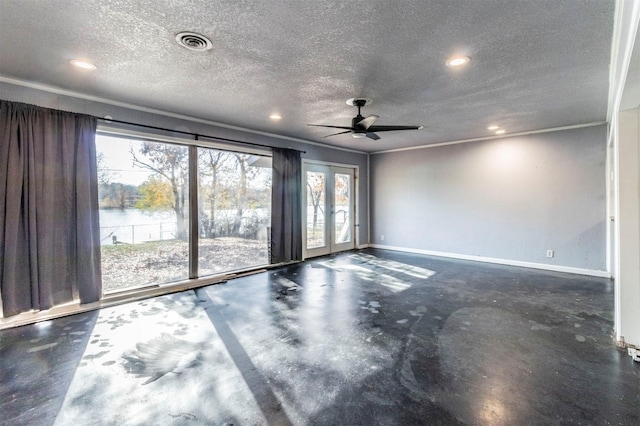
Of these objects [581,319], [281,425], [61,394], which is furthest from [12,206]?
[581,319]

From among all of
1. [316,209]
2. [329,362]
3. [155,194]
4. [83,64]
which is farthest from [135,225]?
[316,209]

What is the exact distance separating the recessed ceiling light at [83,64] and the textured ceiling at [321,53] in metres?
0.07

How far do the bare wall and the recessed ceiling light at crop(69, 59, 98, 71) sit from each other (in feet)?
19.9

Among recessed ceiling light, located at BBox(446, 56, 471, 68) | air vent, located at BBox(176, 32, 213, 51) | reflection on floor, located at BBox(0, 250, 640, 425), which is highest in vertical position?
air vent, located at BBox(176, 32, 213, 51)

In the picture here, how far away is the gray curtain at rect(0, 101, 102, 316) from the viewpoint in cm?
304

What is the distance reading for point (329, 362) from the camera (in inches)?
95.0

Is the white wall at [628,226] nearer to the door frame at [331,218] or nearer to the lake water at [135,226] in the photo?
the door frame at [331,218]

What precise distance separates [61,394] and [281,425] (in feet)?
5.12

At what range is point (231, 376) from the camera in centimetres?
222

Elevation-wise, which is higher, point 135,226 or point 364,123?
point 364,123

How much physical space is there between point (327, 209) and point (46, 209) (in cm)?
482

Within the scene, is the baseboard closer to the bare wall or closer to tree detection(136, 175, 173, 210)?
the bare wall

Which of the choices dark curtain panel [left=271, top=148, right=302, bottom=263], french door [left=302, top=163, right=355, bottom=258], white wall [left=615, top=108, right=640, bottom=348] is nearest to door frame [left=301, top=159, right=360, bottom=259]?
french door [left=302, top=163, right=355, bottom=258]

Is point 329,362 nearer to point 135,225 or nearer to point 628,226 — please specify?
point 628,226
